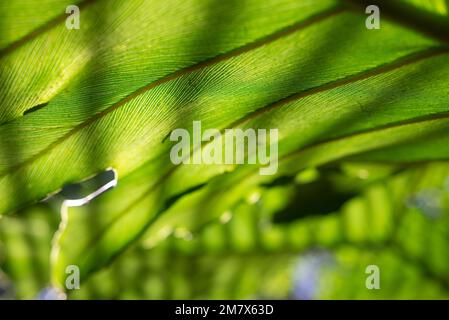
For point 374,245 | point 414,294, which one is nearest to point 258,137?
point 374,245

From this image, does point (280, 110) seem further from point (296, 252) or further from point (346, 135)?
point (296, 252)

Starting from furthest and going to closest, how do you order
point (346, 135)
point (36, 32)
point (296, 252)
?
point (296, 252), point (346, 135), point (36, 32)

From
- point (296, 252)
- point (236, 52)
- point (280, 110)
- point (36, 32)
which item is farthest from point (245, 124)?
point (296, 252)

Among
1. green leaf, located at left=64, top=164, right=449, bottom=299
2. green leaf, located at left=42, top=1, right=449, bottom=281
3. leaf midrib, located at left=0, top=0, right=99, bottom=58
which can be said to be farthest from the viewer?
green leaf, located at left=64, top=164, right=449, bottom=299

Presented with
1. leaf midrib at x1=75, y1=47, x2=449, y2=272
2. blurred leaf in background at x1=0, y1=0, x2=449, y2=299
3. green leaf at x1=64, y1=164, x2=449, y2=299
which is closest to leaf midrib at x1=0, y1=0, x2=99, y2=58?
blurred leaf in background at x1=0, y1=0, x2=449, y2=299

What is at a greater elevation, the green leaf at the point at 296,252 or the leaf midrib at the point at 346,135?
the leaf midrib at the point at 346,135

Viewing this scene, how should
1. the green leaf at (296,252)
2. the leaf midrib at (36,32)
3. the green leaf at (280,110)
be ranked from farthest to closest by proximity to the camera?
the green leaf at (296,252), the green leaf at (280,110), the leaf midrib at (36,32)

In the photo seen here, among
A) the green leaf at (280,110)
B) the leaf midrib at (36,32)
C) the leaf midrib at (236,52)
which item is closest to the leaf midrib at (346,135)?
the green leaf at (280,110)

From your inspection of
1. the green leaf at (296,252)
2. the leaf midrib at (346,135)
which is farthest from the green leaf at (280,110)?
the green leaf at (296,252)

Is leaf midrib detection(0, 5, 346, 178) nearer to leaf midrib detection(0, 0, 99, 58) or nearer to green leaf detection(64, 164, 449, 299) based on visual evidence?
leaf midrib detection(0, 0, 99, 58)

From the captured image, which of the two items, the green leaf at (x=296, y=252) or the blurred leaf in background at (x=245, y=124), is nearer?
the blurred leaf in background at (x=245, y=124)

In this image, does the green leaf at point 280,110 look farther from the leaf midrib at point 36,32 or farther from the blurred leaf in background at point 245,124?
the leaf midrib at point 36,32

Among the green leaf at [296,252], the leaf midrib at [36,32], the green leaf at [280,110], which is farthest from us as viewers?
the green leaf at [296,252]
